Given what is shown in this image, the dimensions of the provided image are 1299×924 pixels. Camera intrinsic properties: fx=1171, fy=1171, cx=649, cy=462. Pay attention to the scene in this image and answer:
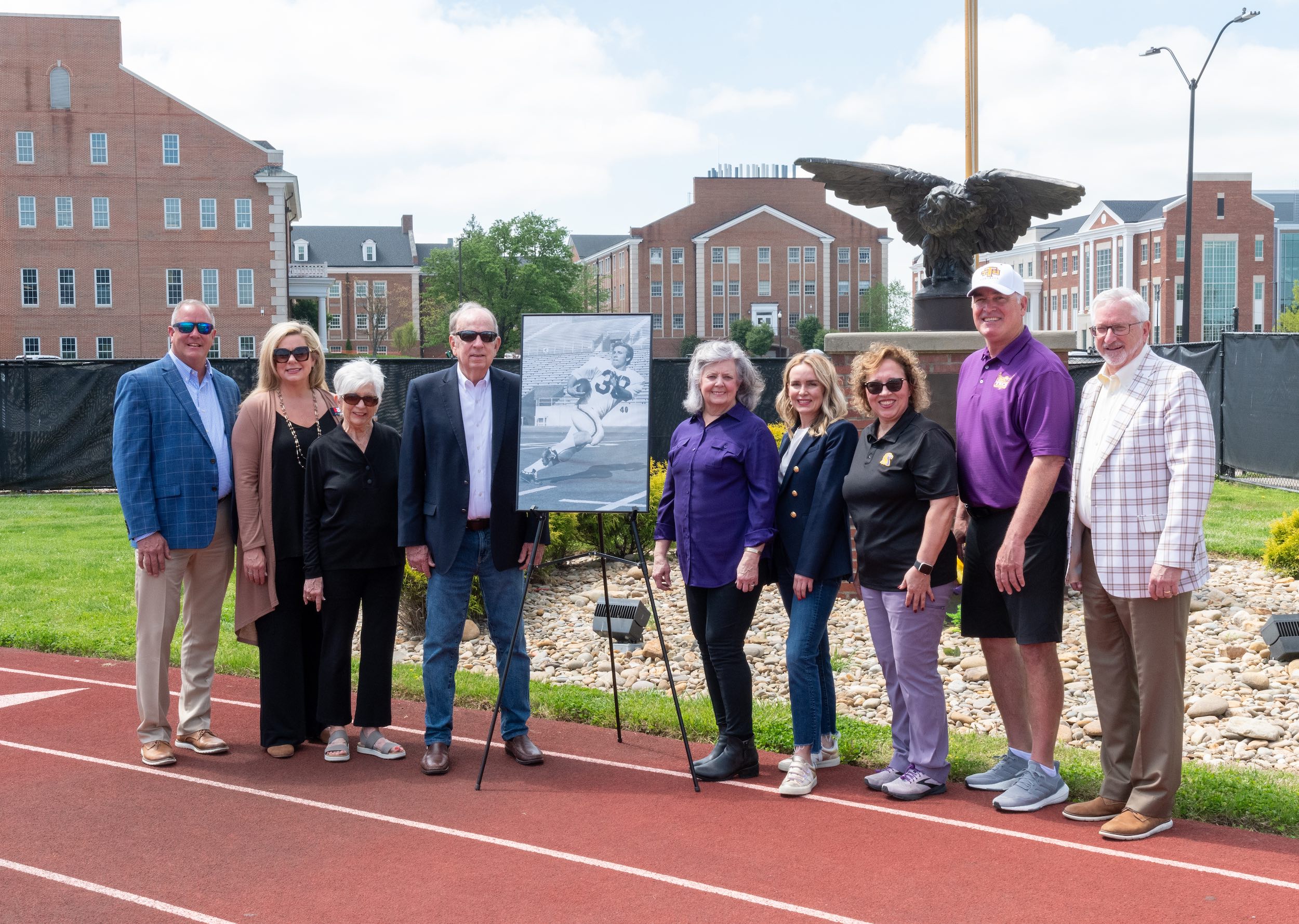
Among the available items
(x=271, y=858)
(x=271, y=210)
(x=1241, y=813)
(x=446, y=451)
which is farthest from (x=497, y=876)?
(x=271, y=210)

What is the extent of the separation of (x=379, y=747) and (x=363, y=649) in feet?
1.63

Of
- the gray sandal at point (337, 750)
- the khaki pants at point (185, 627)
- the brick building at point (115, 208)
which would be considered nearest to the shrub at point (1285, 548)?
the gray sandal at point (337, 750)

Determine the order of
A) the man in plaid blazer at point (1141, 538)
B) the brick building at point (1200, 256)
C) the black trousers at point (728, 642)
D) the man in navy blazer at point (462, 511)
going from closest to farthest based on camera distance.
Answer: the man in plaid blazer at point (1141, 538)
the black trousers at point (728, 642)
the man in navy blazer at point (462, 511)
the brick building at point (1200, 256)

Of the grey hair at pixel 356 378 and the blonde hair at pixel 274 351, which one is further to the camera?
the blonde hair at pixel 274 351

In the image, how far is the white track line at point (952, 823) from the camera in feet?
14.0

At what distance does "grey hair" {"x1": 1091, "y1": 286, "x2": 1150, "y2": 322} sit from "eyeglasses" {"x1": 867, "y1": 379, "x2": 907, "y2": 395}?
2.72ft

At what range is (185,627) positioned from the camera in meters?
5.95

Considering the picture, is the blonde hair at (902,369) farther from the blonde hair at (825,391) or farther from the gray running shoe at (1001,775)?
the gray running shoe at (1001,775)

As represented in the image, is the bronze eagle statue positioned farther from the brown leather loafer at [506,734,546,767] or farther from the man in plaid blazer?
the brown leather loafer at [506,734,546,767]

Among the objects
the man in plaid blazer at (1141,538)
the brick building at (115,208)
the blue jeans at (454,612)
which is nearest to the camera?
the man in plaid blazer at (1141,538)

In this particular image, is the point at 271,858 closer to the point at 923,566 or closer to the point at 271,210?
the point at 923,566

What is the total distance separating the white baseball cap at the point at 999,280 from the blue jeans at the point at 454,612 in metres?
2.57

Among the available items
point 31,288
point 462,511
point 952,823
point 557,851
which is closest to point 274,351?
point 462,511

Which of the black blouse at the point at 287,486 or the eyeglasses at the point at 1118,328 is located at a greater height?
the eyeglasses at the point at 1118,328
